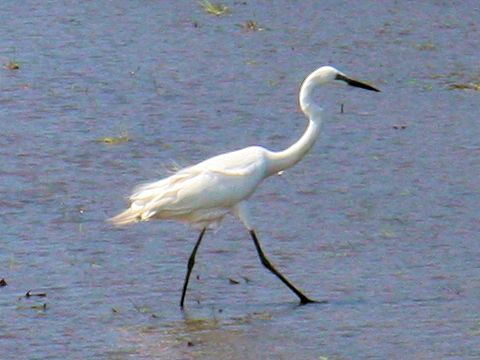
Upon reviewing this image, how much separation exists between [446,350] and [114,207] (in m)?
3.33

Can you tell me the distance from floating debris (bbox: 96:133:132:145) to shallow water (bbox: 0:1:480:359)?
0.18 feet

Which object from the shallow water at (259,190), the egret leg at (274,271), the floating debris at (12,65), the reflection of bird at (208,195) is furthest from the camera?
the floating debris at (12,65)

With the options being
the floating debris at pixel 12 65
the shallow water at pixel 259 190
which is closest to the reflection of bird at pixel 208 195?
the shallow water at pixel 259 190

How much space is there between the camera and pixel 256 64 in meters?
15.0

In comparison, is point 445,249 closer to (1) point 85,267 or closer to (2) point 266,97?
(1) point 85,267

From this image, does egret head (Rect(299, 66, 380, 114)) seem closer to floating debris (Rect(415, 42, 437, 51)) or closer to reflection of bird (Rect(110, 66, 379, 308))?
A: reflection of bird (Rect(110, 66, 379, 308))

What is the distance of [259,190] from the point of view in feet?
35.4

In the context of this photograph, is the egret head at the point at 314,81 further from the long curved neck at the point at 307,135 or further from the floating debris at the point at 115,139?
the floating debris at the point at 115,139

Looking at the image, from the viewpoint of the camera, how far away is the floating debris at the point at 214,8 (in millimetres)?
17234

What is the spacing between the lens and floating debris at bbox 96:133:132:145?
11.9 metres

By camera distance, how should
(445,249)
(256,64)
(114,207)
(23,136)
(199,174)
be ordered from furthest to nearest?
1. (256,64)
2. (23,136)
3. (114,207)
4. (445,249)
5. (199,174)

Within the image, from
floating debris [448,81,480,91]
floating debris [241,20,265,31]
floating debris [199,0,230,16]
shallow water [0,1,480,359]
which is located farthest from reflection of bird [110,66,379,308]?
floating debris [199,0,230,16]

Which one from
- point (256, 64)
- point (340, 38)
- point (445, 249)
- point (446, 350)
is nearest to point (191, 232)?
point (445, 249)

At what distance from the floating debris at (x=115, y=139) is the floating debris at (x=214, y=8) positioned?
5366 mm
